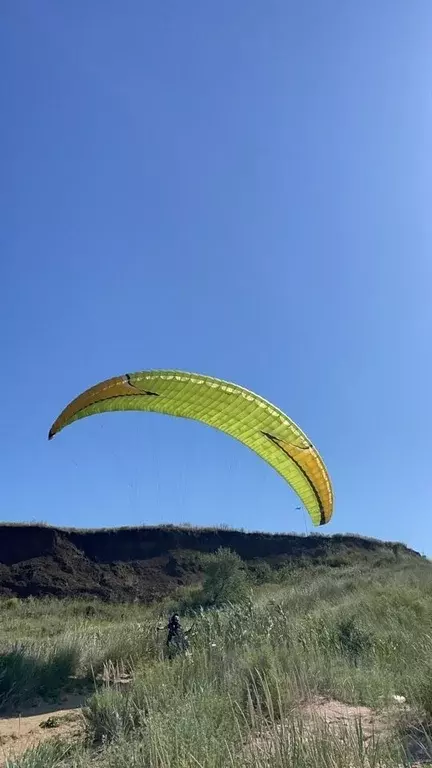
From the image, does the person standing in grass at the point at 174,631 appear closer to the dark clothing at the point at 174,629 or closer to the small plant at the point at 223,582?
the dark clothing at the point at 174,629

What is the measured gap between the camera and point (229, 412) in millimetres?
11133

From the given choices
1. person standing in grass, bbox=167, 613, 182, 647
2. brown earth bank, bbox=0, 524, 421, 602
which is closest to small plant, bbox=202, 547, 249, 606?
brown earth bank, bbox=0, 524, 421, 602

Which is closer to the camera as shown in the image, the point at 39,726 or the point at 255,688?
the point at 255,688

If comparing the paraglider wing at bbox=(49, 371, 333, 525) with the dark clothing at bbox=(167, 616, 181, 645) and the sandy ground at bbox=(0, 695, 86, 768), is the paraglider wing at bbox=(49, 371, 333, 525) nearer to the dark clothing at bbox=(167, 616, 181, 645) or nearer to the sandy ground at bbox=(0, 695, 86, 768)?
the dark clothing at bbox=(167, 616, 181, 645)

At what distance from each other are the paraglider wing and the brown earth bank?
1884cm

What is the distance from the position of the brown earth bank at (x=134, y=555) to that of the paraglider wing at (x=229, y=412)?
61.8 ft

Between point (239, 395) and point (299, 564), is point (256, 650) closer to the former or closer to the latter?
point (239, 395)

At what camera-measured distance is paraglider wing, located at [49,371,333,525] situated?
1012 cm

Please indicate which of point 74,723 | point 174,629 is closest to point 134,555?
point 174,629

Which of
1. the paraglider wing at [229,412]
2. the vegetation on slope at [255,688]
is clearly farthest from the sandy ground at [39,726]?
the paraglider wing at [229,412]

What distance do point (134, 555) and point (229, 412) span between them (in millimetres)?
24073

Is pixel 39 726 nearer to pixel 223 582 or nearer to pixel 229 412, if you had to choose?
pixel 229 412

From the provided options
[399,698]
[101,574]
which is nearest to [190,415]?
[399,698]

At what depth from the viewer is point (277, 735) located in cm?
314
